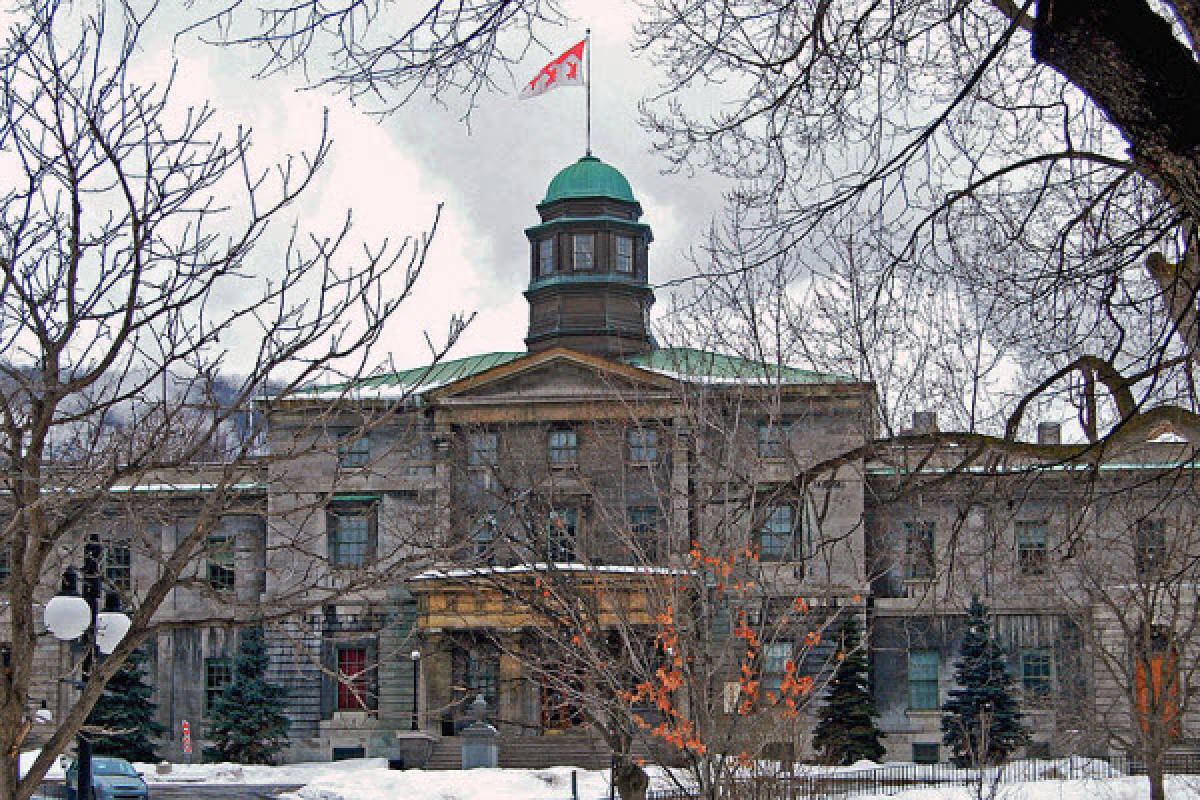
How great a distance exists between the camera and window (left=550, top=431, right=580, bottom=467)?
169ft

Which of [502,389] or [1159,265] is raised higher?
[502,389]

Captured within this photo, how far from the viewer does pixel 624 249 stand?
58219 mm

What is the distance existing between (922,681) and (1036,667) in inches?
137

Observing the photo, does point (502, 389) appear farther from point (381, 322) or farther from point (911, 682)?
point (381, 322)

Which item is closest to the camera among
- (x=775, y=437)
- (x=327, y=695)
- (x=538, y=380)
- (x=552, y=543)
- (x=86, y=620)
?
(x=86, y=620)

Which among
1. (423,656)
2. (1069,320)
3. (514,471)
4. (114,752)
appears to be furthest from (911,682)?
(1069,320)

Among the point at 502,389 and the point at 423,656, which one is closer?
the point at 423,656

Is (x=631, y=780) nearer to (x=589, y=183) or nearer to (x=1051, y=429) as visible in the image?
(x=1051, y=429)

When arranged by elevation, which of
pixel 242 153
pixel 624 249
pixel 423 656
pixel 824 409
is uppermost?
pixel 624 249

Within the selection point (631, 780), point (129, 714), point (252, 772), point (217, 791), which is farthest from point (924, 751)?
point (631, 780)

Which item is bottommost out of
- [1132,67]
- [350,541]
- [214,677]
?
[214,677]

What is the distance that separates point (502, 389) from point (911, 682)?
15356 mm

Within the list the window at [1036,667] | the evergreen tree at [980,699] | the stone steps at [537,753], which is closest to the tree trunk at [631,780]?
the evergreen tree at [980,699]

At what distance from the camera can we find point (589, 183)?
58.8 meters
